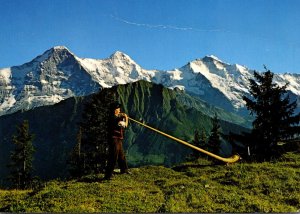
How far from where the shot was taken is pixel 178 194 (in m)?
17.0

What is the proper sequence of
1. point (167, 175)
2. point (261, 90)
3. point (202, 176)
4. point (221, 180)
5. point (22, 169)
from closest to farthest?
point (221, 180) → point (202, 176) → point (167, 175) → point (261, 90) → point (22, 169)

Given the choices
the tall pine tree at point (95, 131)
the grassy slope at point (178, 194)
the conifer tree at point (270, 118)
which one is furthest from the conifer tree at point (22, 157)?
the grassy slope at point (178, 194)

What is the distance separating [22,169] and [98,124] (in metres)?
19.9

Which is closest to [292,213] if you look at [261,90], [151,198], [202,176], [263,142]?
[151,198]

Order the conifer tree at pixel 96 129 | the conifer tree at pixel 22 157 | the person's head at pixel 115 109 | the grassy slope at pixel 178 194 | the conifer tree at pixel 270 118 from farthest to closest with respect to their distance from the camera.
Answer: the conifer tree at pixel 22 157, the conifer tree at pixel 96 129, the conifer tree at pixel 270 118, the person's head at pixel 115 109, the grassy slope at pixel 178 194

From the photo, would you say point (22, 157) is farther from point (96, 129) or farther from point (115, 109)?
point (115, 109)

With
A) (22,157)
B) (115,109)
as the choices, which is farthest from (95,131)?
(115,109)

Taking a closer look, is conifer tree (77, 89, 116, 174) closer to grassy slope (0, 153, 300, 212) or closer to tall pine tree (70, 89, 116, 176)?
tall pine tree (70, 89, 116, 176)

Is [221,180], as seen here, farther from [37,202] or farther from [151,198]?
[37,202]

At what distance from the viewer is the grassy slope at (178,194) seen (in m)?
14.6

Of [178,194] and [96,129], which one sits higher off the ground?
[96,129]

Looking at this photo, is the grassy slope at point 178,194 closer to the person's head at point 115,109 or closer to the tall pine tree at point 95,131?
the person's head at point 115,109

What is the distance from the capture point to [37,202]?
1570 cm

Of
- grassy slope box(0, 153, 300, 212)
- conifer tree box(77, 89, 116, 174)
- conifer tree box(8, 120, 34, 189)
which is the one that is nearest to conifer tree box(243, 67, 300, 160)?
grassy slope box(0, 153, 300, 212)
